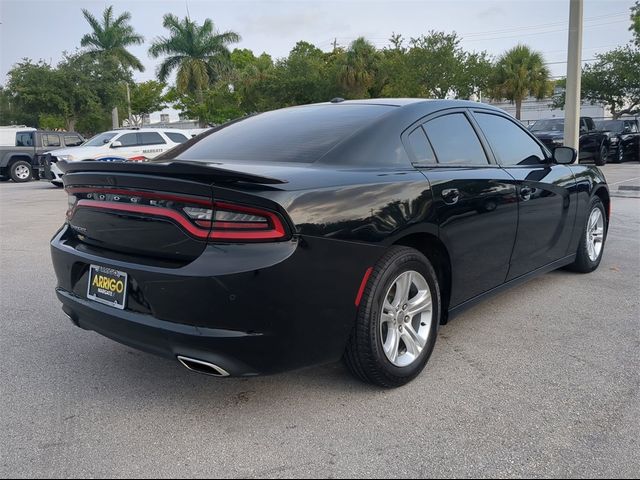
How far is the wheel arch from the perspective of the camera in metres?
3.26

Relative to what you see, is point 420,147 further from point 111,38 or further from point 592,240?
point 111,38

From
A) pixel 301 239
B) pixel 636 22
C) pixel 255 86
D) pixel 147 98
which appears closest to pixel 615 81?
pixel 636 22

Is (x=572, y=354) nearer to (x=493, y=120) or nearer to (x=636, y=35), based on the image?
(x=493, y=120)

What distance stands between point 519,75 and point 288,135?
34873 mm

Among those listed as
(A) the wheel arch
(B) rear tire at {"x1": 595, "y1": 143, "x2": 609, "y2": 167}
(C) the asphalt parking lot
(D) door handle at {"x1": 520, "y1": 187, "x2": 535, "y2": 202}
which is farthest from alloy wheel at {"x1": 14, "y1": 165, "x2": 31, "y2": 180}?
(A) the wheel arch

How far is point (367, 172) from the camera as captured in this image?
9.95ft

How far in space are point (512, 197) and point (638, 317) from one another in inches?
53.9

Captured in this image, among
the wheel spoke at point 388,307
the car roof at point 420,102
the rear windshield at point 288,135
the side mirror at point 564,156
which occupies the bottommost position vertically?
the wheel spoke at point 388,307

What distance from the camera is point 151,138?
1750cm

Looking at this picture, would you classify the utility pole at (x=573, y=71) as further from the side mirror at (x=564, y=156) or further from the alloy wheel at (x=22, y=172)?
the alloy wheel at (x=22, y=172)

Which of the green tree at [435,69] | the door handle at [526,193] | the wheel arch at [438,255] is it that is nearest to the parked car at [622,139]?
the green tree at [435,69]

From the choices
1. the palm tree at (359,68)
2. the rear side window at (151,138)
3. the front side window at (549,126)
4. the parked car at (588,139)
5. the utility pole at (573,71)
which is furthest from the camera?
the palm tree at (359,68)

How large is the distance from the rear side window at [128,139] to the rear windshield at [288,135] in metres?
13.8

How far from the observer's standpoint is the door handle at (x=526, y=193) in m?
4.09
